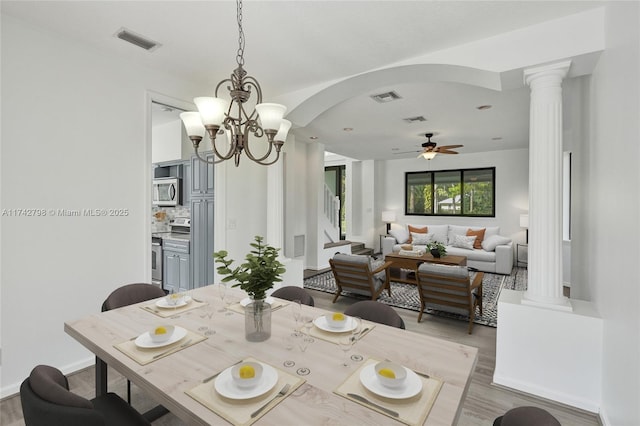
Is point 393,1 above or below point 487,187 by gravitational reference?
above

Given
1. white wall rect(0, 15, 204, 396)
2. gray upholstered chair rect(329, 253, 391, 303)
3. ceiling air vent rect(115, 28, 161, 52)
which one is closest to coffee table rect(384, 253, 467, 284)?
gray upholstered chair rect(329, 253, 391, 303)

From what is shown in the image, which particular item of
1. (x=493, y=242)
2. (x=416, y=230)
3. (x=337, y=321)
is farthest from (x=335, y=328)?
(x=416, y=230)

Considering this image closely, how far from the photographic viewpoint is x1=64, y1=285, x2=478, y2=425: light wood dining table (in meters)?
1.01

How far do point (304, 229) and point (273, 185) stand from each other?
2.42m

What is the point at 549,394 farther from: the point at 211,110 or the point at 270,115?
the point at 211,110

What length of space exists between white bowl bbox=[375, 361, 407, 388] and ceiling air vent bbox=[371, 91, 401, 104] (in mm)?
3364

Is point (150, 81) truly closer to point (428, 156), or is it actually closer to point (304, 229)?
point (304, 229)

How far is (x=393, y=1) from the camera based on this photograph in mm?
2066

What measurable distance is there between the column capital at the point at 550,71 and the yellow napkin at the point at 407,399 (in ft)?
7.78

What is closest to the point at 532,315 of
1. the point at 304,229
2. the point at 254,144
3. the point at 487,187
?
the point at 254,144

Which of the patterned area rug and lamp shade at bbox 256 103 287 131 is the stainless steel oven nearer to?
the patterned area rug

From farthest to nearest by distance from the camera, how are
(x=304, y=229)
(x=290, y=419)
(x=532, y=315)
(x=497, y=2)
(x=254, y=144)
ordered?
(x=304, y=229)
(x=254, y=144)
(x=532, y=315)
(x=497, y=2)
(x=290, y=419)

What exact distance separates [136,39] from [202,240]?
237cm

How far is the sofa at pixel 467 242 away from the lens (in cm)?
621
